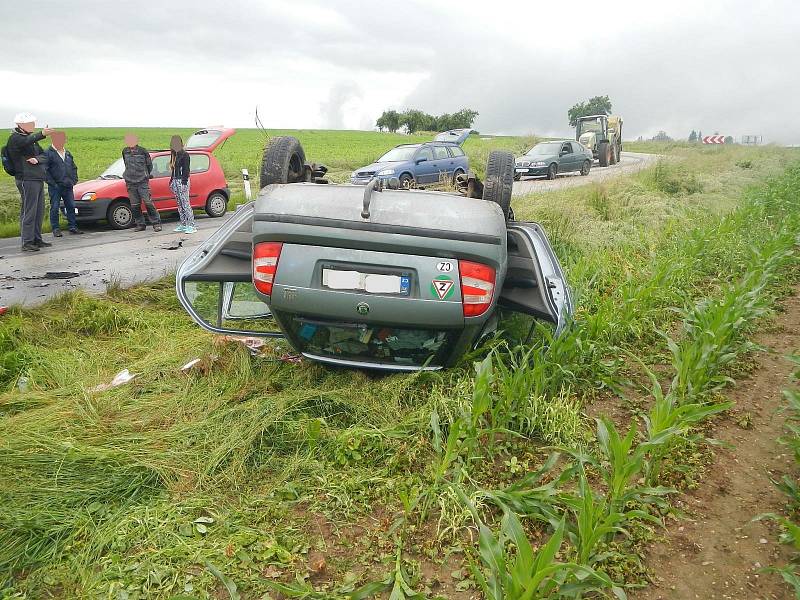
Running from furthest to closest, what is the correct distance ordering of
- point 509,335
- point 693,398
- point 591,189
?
1. point 591,189
2. point 509,335
3. point 693,398

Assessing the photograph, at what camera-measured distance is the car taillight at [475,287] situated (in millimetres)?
2812

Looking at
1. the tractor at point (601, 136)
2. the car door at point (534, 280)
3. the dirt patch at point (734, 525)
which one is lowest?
the dirt patch at point (734, 525)

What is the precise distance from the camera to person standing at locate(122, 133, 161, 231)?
10.2 m

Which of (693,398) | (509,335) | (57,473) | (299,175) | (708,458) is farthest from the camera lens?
(299,175)

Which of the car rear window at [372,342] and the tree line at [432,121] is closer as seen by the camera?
the car rear window at [372,342]

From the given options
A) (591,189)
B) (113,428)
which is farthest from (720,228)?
(113,428)

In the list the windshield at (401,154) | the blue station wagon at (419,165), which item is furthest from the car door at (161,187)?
the windshield at (401,154)

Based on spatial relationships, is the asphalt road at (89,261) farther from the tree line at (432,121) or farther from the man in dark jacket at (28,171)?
the tree line at (432,121)

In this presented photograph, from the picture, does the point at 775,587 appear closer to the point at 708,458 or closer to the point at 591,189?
the point at 708,458

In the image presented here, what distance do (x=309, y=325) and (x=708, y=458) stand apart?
86.3 inches

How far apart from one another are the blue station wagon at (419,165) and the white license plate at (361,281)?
463 inches

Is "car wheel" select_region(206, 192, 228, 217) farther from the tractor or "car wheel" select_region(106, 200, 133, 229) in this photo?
the tractor

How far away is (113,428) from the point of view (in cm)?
310

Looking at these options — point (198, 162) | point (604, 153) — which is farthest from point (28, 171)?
point (604, 153)
